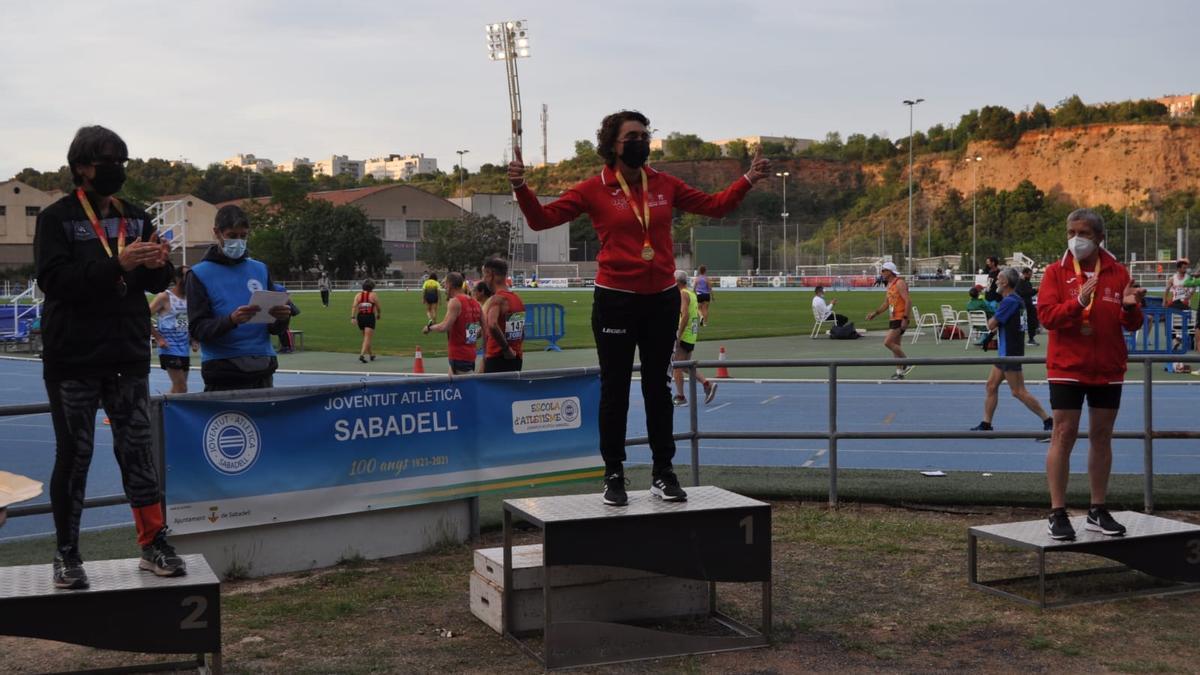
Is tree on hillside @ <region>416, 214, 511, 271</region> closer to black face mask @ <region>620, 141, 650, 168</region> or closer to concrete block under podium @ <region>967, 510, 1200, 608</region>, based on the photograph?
concrete block under podium @ <region>967, 510, 1200, 608</region>

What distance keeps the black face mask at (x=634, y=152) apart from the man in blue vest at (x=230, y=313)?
8.77 feet

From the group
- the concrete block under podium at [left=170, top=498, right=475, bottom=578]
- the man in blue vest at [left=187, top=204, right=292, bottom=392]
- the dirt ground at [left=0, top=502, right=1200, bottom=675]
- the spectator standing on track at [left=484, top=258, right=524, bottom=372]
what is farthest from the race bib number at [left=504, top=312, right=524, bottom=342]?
the man in blue vest at [left=187, top=204, right=292, bottom=392]

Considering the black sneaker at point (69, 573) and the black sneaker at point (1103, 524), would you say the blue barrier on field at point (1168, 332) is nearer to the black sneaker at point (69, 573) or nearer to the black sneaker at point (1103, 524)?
the black sneaker at point (1103, 524)

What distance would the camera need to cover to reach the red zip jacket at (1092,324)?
7.21 metres

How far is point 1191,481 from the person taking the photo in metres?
11.0

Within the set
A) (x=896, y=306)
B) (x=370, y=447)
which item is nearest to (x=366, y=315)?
(x=896, y=306)

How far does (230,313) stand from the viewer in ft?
26.2

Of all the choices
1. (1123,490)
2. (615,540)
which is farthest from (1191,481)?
(615,540)

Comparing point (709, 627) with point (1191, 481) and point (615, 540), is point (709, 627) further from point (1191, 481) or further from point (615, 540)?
point (1191, 481)

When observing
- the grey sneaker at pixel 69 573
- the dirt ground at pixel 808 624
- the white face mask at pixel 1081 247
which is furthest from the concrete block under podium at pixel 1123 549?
the grey sneaker at pixel 69 573

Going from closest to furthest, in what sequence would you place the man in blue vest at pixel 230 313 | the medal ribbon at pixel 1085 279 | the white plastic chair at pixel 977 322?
the medal ribbon at pixel 1085 279, the man in blue vest at pixel 230 313, the white plastic chair at pixel 977 322

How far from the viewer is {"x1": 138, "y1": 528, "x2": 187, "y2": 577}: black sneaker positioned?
18.2 feet

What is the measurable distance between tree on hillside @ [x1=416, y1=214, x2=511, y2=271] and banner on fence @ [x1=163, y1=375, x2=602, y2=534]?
114314mm

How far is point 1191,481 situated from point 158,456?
875 cm
